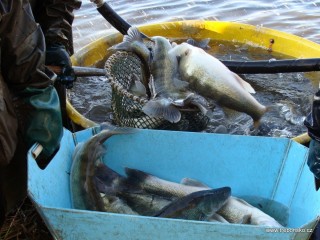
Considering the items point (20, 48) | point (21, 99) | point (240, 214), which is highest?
point (20, 48)

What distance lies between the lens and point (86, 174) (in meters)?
2.72

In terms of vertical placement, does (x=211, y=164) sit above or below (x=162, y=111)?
below

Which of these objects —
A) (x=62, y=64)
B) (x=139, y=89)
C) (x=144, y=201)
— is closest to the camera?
(x=144, y=201)

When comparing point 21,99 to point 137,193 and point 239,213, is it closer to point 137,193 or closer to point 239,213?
point 137,193

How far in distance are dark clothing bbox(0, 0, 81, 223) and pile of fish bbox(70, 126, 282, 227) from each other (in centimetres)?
23

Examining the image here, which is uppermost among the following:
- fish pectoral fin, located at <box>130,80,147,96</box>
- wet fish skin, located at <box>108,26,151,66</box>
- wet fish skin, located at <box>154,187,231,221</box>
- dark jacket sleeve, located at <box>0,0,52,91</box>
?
dark jacket sleeve, located at <box>0,0,52,91</box>

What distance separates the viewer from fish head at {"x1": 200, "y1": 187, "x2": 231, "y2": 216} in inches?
98.8

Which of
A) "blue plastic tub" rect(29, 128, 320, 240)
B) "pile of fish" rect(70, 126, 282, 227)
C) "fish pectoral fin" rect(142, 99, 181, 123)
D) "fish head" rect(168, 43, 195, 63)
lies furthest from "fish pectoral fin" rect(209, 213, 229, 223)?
"fish head" rect(168, 43, 195, 63)

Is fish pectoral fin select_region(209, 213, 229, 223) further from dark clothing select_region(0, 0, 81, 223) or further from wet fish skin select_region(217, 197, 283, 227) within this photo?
dark clothing select_region(0, 0, 81, 223)

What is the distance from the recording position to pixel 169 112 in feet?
10.6

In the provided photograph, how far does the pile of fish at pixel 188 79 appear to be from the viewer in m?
3.59

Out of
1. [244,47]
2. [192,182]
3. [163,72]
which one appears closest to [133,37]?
[163,72]

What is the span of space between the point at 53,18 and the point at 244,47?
8.26 feet

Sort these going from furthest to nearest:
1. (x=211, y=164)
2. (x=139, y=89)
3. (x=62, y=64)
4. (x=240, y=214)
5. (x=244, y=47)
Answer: (x=244, y=47) < (x=139, y=89) < (x=62, y=64) < (x=211, y=164) < (x=240, y=214)
